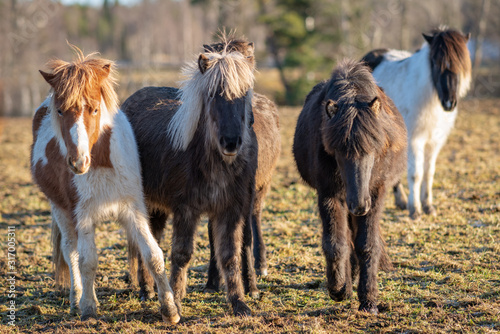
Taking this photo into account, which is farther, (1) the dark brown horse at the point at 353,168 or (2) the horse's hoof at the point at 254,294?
(2) the horse's hoof at the point at 254,294

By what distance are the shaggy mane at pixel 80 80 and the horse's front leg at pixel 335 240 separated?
2.06 metres

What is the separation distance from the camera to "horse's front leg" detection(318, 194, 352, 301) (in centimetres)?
420

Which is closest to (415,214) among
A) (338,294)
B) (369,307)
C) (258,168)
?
(258,168)

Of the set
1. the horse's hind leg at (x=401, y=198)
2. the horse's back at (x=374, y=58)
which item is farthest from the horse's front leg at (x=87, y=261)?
the horse's back at (x=374, y=58)

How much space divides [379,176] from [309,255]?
1.94 meters

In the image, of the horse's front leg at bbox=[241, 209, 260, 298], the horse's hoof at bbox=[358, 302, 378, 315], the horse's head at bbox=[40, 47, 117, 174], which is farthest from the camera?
the horse's front leg at bbox=[241, 209, 260, 298]

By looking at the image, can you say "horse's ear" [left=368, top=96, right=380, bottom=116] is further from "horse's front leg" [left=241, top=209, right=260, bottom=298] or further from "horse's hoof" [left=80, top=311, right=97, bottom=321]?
"horse's hoof" [left=80, top=311, right=97, bottom=321]

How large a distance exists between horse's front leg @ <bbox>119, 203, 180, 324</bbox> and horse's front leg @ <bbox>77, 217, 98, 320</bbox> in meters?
0.29

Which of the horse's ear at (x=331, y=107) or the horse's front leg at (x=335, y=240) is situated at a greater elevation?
the horse's ear at (x=331, y=107)

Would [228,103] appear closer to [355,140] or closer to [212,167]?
[212,167]

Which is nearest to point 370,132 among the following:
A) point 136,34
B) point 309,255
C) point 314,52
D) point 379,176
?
point 379,176

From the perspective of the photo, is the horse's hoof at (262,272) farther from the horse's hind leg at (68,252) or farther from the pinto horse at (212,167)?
the horse's hind leg at (68,252)

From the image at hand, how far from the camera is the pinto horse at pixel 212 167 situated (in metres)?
4.12

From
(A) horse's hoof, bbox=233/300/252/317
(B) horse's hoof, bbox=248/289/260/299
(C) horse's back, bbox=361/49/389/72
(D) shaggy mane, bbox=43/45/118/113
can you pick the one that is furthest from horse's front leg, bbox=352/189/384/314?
(C) horse's back, bbox=361/49/389/72
